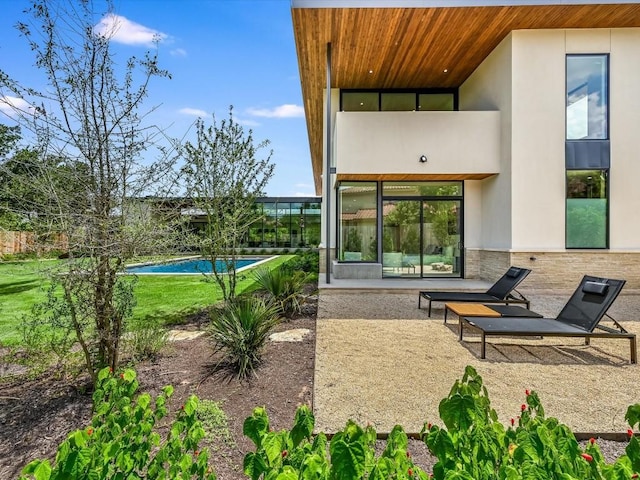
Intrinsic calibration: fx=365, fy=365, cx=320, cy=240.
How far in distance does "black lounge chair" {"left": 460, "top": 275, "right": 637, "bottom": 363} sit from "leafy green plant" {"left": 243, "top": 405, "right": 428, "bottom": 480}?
3.72m

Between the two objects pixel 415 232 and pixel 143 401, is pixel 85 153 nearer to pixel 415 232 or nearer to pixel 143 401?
pixel 143 401

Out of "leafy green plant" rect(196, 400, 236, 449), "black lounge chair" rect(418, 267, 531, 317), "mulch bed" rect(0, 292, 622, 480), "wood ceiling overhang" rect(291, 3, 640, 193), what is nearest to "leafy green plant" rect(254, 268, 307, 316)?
"mulch bed" rect(0, 292, 622, 480)

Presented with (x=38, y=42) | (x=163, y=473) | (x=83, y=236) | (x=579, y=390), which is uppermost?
(x=38, y=42)

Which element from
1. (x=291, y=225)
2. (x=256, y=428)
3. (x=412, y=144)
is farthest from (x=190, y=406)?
(x=291, y=225)

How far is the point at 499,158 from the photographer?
10.5m

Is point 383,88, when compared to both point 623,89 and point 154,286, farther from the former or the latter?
point 154,286

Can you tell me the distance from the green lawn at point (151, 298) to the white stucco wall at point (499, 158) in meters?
7.25

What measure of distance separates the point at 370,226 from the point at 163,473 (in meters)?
10.7

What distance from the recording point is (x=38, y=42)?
339 centimetres

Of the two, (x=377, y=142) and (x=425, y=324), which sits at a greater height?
(x=377, y=142)

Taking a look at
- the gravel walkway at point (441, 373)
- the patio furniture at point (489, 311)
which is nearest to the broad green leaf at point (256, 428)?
the gravel walkway at point (441, 373)

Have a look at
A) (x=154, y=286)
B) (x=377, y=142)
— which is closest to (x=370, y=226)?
(x=377, y=142)

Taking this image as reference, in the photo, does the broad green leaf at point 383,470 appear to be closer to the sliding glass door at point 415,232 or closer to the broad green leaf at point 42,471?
the broad green leaf at point 42,471

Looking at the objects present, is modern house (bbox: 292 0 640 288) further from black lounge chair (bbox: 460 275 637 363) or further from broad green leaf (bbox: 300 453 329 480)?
broad green leaf (bbox: 300 453 329 480)
